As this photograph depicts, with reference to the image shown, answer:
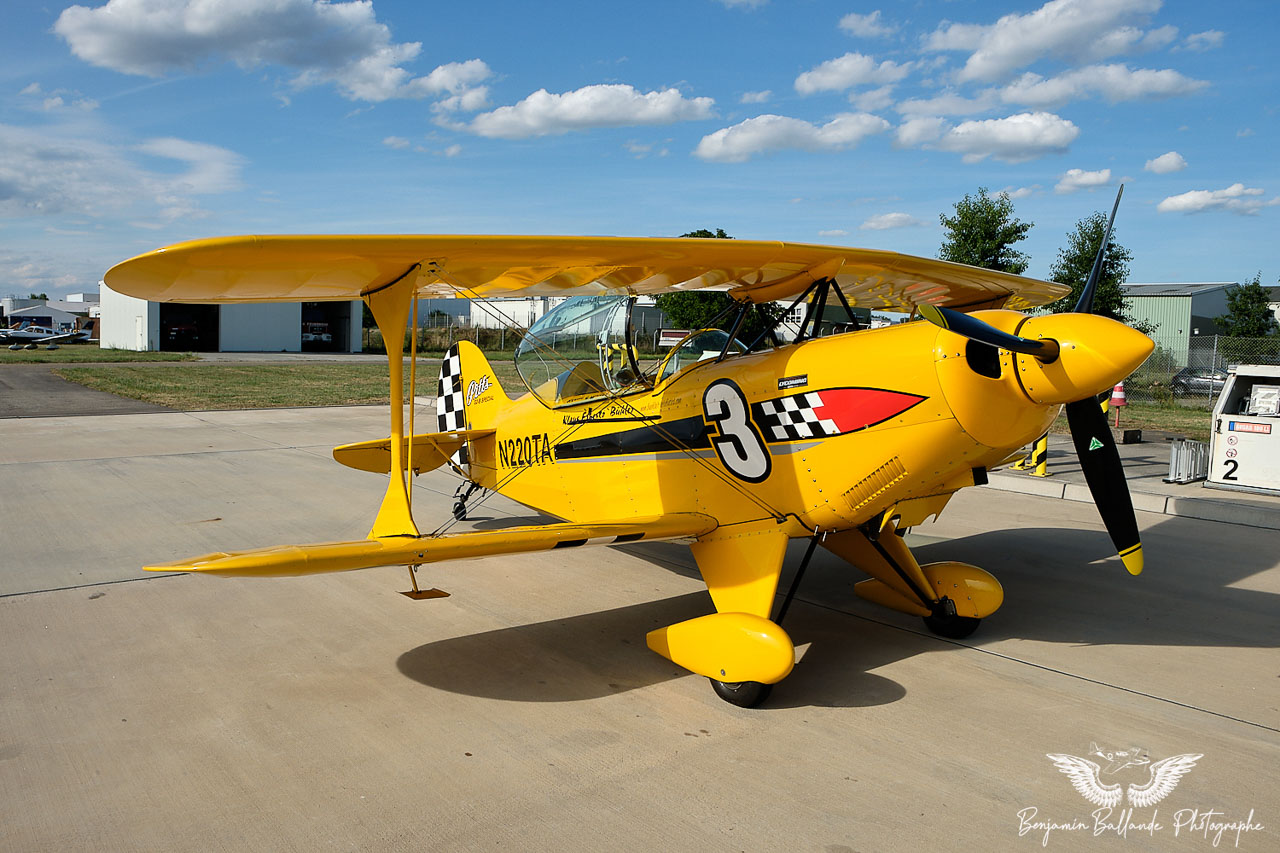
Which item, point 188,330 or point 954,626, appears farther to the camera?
point 188,330

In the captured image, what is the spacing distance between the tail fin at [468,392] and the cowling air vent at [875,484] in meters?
3.78

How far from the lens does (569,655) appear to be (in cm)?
507

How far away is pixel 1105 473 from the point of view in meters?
4.65

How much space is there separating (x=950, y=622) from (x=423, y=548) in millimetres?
3431

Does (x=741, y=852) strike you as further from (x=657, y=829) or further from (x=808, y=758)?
(x=808, y=758)

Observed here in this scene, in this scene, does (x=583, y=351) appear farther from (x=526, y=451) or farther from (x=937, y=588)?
(x=937, y=588)

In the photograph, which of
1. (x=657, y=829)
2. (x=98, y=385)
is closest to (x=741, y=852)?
(x=657, y=829)

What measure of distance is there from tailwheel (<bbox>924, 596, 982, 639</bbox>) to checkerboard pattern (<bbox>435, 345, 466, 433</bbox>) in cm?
476

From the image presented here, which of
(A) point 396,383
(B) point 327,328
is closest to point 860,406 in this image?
(A) point 396,383

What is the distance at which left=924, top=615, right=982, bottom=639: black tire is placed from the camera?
5508 mm

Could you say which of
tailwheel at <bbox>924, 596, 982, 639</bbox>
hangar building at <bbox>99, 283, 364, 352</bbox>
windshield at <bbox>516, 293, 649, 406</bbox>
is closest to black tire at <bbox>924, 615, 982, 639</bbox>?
tailwheel at <bbox>924, 596, 982, 639</bbox>

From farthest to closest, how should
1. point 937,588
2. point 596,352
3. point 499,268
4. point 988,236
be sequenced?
point 988,236
point 596,352
point 937,588
point 499,268

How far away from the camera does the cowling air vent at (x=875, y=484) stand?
14.7 feet

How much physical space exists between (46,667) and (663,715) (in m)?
3.40
